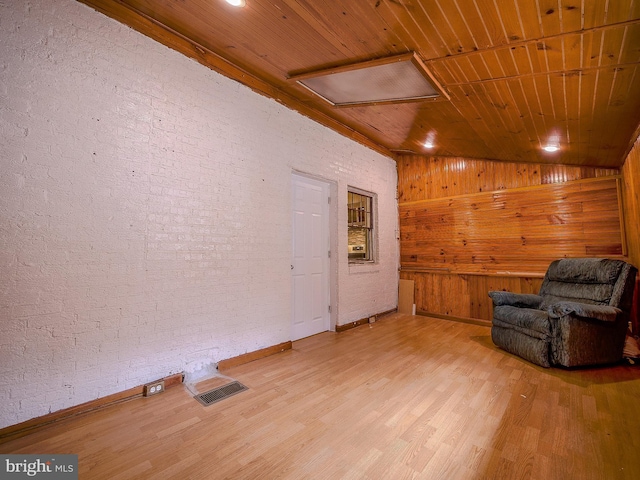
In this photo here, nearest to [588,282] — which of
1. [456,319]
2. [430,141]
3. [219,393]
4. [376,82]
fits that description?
[456,319]

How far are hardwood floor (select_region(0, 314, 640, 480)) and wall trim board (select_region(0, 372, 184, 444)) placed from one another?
0.18 feet

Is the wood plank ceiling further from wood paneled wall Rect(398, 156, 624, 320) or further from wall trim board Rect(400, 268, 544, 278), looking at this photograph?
wall trim board Rect(400, 268, 544, 278)

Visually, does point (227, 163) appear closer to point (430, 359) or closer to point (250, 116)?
point (250, 116)

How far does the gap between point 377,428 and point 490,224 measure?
12.8ft

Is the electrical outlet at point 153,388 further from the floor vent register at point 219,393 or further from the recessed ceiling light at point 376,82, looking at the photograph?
the recessed ceiling light at point 376,82

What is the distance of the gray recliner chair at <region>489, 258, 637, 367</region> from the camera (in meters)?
2.78

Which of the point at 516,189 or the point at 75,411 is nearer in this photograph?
the point at 75,411

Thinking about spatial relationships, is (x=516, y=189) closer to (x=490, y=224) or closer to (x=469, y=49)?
(x=490, y=224)

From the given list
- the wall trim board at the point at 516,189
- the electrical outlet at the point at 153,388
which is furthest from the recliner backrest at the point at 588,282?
the electrical outlet at the point at 153,388

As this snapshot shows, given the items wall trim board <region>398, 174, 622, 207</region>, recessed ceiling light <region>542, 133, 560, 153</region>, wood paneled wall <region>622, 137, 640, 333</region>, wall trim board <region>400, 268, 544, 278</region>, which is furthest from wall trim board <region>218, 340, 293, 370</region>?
wood paneled wall <region>622, 137, 640, 333</region>

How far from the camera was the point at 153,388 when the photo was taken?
242 centimetres

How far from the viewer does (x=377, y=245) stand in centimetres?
523

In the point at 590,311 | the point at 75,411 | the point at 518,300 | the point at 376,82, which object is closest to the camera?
the point at 75,411

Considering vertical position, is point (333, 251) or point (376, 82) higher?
point (376, 82)
